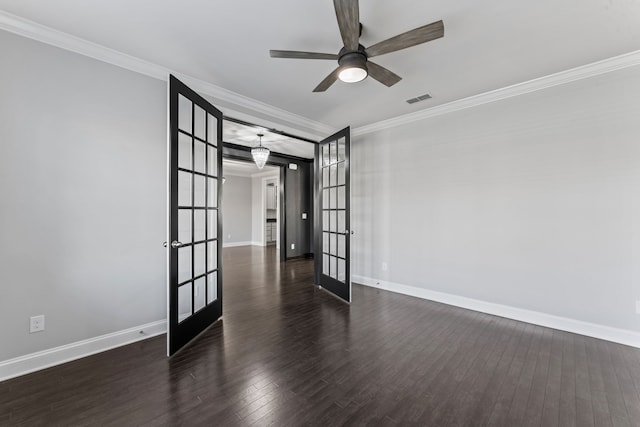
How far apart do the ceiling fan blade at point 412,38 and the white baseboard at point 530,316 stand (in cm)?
319

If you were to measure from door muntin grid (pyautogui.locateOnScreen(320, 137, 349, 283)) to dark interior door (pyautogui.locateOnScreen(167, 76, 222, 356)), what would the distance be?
5.90ft

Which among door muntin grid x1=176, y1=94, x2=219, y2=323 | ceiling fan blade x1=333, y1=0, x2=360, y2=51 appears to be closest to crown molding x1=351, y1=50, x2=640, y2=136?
ceiling fan blade x1=333, y1=0, x2=360, y2=51

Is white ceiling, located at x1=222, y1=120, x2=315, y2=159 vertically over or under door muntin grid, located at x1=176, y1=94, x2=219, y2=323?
over

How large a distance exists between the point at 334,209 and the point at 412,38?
8.97ft

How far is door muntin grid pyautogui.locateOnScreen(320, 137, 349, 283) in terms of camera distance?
408 cm

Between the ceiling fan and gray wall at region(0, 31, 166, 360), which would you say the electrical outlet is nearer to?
gray wall at region(0, 31, 166, 360)

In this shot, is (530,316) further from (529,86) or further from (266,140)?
(266,140)

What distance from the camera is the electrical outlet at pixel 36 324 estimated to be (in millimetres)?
2141

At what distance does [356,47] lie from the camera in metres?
2.03

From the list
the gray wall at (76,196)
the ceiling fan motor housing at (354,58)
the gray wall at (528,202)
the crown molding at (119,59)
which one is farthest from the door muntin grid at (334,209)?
the gray wall at (76,196)

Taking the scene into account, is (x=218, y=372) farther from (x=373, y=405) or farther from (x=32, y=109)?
(x=32, y=109)

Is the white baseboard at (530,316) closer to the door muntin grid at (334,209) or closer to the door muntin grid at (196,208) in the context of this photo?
the door muntin grid at (334,209)

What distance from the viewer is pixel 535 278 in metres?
3.05

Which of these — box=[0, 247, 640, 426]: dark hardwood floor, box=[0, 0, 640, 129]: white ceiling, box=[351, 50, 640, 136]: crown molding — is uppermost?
box=[0, 0, 640, 129]: white ceiling
